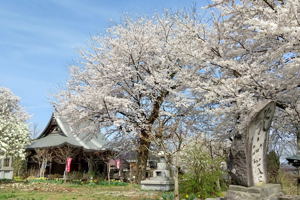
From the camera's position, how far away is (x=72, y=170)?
22.5 meters

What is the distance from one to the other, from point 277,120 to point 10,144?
1664 cm

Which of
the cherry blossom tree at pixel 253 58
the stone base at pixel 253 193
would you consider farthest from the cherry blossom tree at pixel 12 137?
the stone base at pixel 253 193

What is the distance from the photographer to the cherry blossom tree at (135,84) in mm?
14095

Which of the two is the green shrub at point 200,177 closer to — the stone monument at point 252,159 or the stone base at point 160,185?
the stone base at point 160,185

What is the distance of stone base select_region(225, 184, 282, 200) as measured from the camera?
5274mm

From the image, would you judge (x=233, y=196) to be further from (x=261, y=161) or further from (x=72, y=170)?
(x=72, y=170)

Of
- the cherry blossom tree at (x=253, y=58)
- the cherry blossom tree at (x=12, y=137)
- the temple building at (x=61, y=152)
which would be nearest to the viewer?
the cherry blossom tree at (x=253, y=58)

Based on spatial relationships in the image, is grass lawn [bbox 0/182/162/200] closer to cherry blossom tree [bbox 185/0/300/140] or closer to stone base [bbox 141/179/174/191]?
stone base [bbox 141/179/174/191]

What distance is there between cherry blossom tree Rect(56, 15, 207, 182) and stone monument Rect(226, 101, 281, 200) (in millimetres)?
7733

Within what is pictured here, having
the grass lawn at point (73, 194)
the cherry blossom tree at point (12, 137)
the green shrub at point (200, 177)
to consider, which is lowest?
the grass lawn at point (73, 194)

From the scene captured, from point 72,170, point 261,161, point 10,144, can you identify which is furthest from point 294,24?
point 72,170

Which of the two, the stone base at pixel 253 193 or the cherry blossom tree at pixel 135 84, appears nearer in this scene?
the stone base at pixel 253 193

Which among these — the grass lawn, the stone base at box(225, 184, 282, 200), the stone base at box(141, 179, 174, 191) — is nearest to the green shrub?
the grass lawn

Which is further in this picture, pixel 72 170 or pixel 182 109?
pixel 72 170
